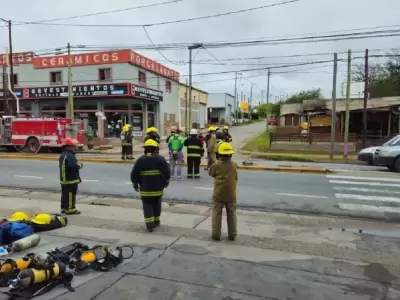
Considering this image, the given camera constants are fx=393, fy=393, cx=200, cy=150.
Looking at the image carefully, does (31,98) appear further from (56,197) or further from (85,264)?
(85,264)

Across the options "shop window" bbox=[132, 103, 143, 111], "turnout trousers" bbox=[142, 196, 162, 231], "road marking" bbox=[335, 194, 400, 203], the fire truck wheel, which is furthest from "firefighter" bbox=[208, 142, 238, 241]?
"shop window" bbox=[132, 103, 143, 111]

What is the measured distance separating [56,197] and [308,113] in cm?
3038

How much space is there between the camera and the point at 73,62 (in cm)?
3353

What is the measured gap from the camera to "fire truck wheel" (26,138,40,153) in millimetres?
24656

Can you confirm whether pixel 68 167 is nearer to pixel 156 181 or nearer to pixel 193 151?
pixel 156 181

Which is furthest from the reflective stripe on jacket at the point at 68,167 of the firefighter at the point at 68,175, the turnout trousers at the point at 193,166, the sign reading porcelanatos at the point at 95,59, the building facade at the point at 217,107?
the building facade at the point at 217,107

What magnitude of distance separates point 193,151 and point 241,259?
7.41 meters

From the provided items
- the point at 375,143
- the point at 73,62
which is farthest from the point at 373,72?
the point at 73,62

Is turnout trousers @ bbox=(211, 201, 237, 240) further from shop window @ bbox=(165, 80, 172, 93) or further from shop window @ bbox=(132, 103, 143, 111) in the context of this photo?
shop window @ bbox=(165, 80, 172, 93)

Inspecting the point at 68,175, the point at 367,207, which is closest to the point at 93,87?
the point at 68,175

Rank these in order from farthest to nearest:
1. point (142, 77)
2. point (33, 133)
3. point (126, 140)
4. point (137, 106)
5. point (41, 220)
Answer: point (142, 77), point (137, 106), point (33, 133), point (126, 140), point (41, 220)

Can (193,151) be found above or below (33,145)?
above

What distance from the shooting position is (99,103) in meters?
32.6

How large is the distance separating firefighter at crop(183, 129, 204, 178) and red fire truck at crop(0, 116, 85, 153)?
14077 millimetres
